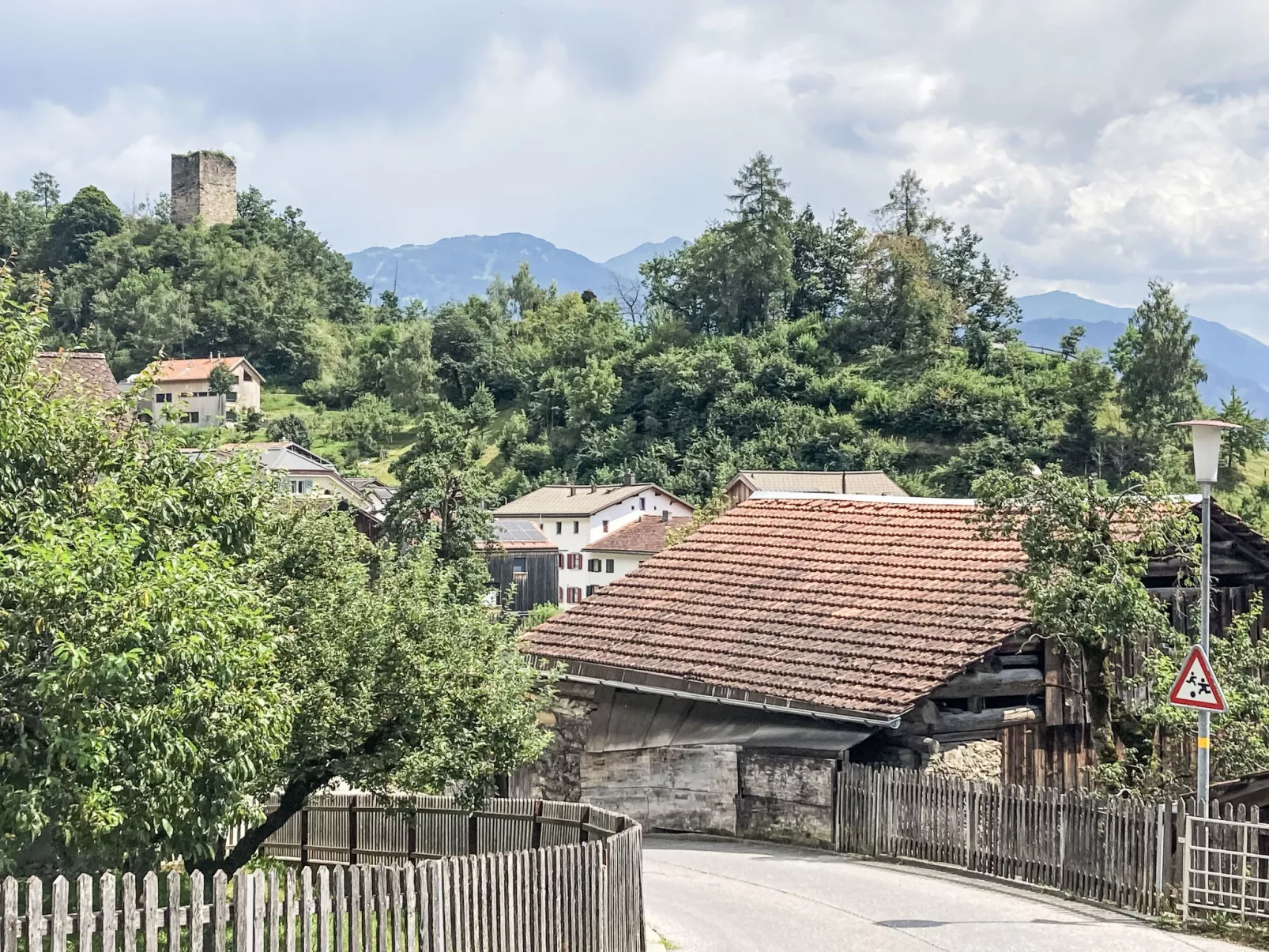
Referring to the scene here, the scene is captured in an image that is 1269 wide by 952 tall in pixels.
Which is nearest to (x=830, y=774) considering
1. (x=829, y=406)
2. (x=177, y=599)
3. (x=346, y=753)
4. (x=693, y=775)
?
(x=693, y=775)

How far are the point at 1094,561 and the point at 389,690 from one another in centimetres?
849

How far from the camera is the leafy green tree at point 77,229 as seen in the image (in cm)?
15350

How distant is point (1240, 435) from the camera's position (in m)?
83.6

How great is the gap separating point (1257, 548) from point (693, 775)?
10.1m

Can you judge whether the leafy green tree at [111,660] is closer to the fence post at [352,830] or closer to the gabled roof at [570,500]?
the fence post at [352,830]

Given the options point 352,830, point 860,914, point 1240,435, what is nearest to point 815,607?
point 352,830

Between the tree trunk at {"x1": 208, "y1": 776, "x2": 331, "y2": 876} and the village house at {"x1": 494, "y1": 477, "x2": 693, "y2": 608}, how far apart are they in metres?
64.7

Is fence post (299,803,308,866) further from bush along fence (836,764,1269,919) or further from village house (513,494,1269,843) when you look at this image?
bush along fence (836,764,1269,919)

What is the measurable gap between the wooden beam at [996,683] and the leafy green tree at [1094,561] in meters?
1.85

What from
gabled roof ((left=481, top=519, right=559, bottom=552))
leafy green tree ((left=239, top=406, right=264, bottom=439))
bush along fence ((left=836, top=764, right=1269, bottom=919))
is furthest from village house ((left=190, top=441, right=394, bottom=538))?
bush along fence ((left=836, top=764, right=1269, bottom=919))

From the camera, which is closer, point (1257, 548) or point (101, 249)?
point (1257, 548)

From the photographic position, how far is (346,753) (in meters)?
13.7

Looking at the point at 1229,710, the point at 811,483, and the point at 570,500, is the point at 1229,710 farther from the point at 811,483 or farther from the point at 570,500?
the point at 570,500

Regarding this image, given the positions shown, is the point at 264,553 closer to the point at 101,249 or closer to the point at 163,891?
the point at 163,891
